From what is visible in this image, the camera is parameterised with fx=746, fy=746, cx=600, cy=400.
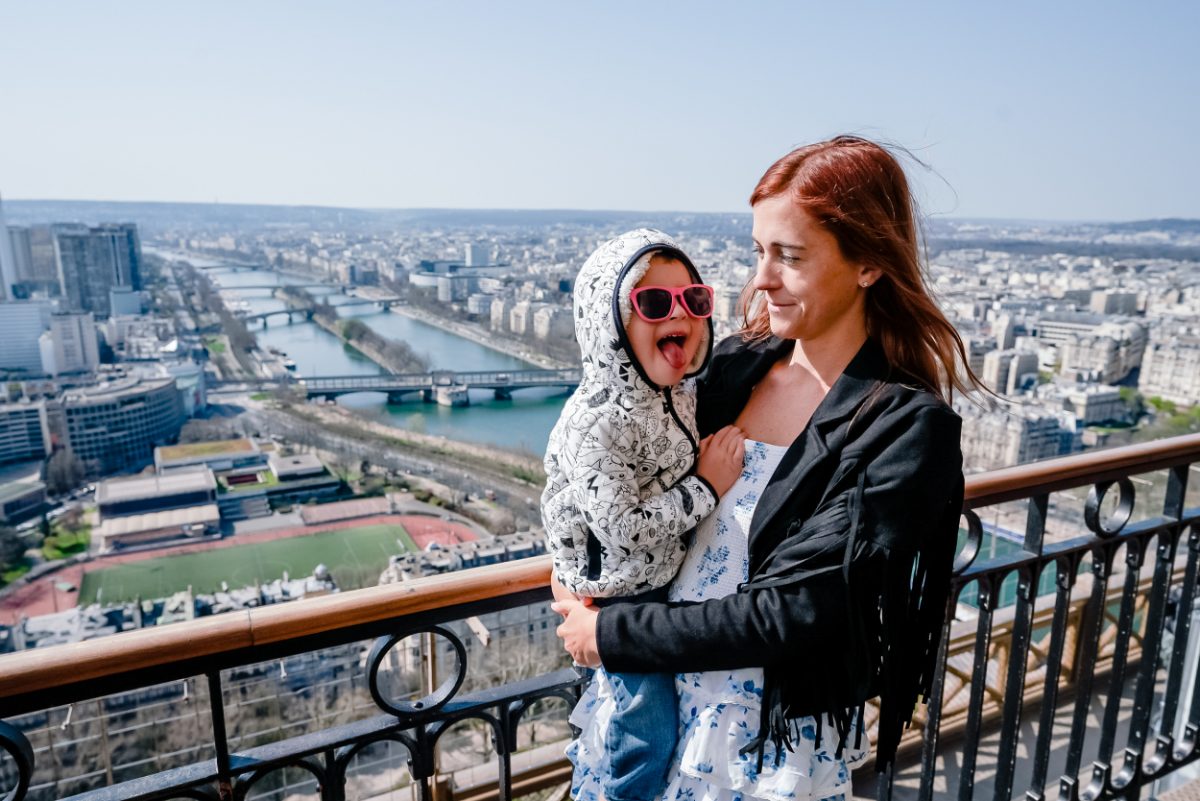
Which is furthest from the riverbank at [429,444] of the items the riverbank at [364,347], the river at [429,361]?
the riverbank at [364,347]

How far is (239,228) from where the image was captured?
4475 cm

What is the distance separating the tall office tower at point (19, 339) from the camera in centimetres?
2266

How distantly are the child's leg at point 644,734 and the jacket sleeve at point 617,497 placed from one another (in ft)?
0.54

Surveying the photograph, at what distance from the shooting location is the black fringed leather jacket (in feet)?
2.47

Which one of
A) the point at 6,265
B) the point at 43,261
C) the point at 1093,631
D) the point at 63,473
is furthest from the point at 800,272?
the point at 43,261

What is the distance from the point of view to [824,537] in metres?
0.77

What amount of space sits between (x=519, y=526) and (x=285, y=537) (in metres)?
5.36

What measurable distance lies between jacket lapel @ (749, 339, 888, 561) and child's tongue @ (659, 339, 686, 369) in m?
0.16

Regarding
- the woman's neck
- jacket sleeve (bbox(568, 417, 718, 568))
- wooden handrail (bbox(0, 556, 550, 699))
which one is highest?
the woman's neck

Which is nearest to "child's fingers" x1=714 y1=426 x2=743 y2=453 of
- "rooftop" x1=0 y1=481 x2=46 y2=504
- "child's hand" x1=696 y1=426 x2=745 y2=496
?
"child's hand" x1=696 y1=426 x2=745 y2=496

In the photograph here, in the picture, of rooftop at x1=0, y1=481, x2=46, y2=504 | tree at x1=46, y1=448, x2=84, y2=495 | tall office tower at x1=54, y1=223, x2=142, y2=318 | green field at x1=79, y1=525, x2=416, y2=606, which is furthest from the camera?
tall office tower at x1=54, y1=223, x2=142, y2=318

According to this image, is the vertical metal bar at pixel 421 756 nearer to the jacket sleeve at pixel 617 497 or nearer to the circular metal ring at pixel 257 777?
the circular metal ring at pixel 257 777

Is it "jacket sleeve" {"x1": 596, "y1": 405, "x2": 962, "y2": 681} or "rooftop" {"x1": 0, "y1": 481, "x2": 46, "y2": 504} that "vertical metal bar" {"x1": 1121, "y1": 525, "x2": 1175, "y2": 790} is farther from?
"rooftop" {"x1": 0, "y1": 481, "x2": 46, "y2": 504}

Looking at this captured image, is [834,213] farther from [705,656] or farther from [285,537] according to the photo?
[285,537]
